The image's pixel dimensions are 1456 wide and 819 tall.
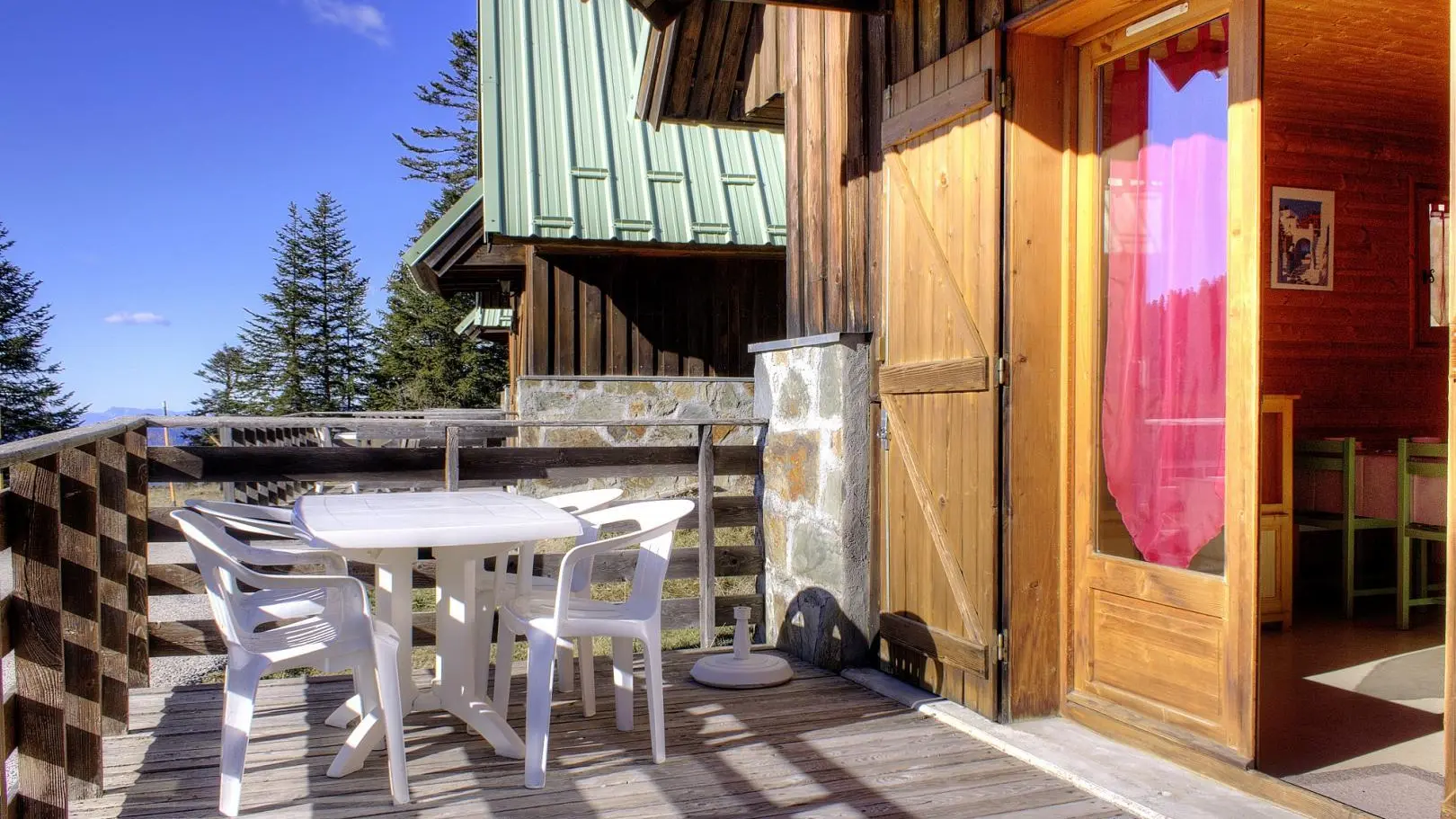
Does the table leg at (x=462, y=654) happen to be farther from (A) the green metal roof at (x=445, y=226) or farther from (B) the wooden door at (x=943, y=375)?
(A) the green metal roof at (x=445, y=226)

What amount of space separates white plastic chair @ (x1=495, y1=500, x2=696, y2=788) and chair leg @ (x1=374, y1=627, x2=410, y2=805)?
354 mm

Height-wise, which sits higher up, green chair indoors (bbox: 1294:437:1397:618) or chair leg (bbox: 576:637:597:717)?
green chair indoors (bbox: 1294:437:1397:618)

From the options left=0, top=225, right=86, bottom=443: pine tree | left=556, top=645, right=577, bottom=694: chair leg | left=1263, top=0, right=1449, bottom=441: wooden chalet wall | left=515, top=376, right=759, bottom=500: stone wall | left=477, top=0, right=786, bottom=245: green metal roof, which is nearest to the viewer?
left=556, top=645, right=577, bottom=694: chair leg

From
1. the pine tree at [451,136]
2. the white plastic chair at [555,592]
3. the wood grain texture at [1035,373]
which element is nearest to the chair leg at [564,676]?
the white plastic chair at [555,592]

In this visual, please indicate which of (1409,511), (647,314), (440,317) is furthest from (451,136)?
(1409,511)

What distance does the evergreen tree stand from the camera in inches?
1105

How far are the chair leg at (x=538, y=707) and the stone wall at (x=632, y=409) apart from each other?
5510 millimetres

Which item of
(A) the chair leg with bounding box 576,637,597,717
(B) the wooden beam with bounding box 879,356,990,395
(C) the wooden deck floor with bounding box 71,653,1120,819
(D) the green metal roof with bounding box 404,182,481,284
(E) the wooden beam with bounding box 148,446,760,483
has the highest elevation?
(D) the green metal roof with bounding box 404,182,481,284

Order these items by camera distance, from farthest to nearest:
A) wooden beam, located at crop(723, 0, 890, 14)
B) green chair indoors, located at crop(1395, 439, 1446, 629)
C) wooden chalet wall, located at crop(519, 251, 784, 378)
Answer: wooden chalet wall, located at crop(519, 251, 784, 378) < green chair indoors, located at crop(1395, 439, 1446, 629) < wooden beam, located at crop(723, 0, 890, 14)

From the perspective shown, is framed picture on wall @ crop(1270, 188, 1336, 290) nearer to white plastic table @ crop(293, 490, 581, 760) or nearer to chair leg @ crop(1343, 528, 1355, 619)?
chair leg @ crop(1343, 528, 1355, 619)

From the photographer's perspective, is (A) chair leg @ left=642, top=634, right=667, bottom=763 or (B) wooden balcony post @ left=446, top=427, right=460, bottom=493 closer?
(A) chair leg @ left=642, top=634, right=667, bottom=763

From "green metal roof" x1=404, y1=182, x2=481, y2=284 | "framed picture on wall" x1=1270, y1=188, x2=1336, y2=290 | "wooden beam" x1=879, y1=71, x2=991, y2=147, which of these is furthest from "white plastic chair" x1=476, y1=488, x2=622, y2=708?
"green metal roof" x1=404, y1=182, x2=481, y2=284

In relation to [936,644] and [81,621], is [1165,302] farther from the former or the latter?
[81,621]

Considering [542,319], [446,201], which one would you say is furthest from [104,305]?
[542,319]
